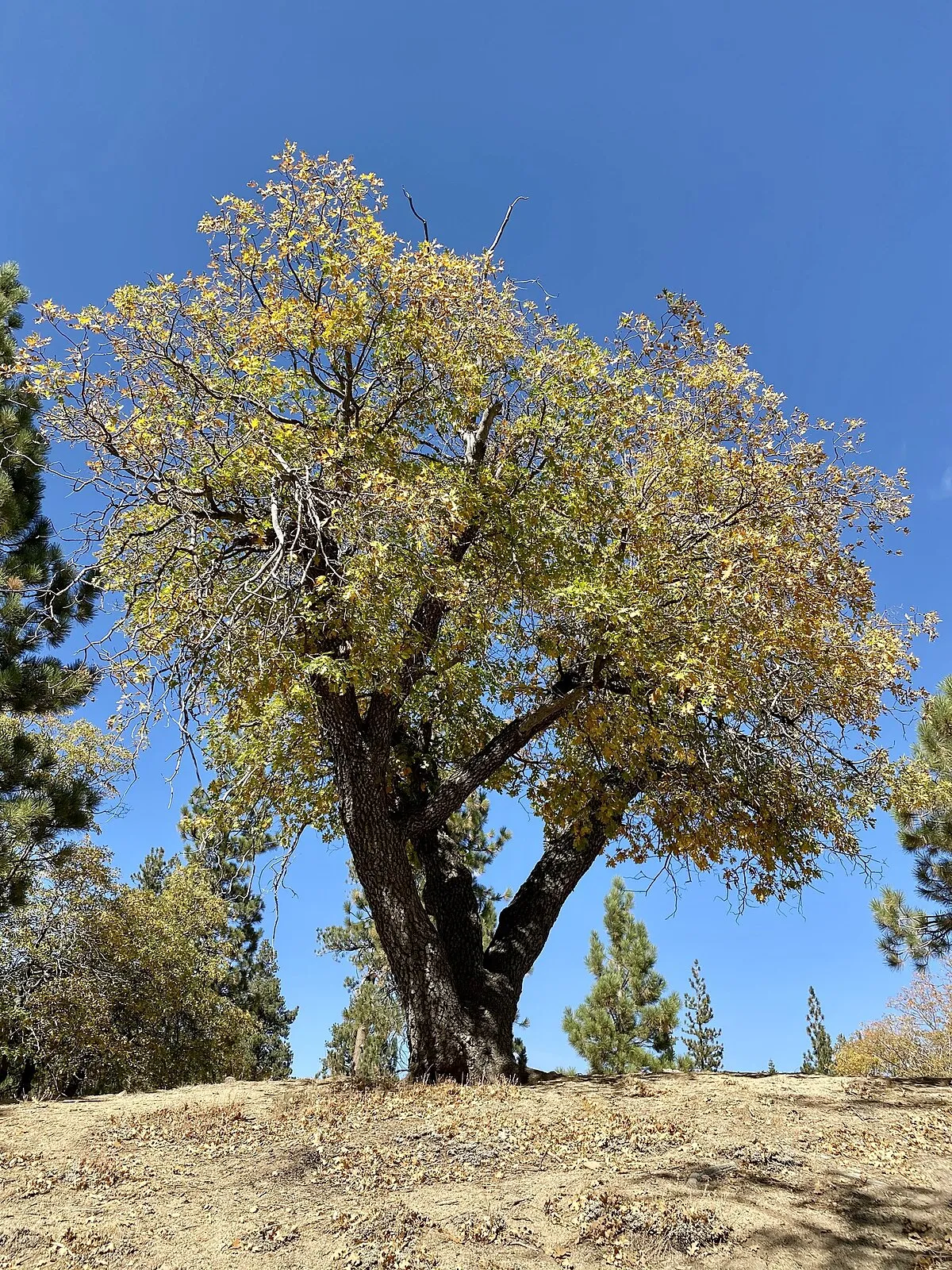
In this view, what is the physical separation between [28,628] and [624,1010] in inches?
676

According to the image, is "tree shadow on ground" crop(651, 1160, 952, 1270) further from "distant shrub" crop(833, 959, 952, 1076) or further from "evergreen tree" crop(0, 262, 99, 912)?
"distant shrub" crop(833, 959, 952, 1076)

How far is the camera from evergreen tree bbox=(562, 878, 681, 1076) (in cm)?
2062

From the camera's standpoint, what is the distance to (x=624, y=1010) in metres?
21.0

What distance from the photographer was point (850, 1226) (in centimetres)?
526

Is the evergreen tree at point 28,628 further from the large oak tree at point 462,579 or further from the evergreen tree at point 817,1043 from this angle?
the evergreen tree at point 817,1043

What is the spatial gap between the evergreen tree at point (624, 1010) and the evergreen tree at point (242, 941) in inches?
337

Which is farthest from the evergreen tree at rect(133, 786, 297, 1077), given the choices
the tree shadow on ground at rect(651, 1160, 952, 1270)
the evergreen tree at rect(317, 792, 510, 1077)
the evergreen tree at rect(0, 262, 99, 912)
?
the tree shadow on ground at rect(651, 1160, 952, 1270)

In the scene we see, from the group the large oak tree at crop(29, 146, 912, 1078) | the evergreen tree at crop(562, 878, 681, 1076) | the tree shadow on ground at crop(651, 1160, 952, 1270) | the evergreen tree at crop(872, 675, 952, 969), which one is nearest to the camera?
the tree shadow on ground at crop(651, 1160, 952, 1270)

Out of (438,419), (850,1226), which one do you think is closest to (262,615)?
(438,419)

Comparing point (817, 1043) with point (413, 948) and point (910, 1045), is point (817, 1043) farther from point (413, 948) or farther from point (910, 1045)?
point (413, 948)

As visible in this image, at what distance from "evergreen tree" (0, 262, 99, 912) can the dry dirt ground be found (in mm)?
3154

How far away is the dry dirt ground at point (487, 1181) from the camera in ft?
16.5

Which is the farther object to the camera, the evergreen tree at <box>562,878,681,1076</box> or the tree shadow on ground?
the evergreen tree at <box>562,878,681,1076</box>

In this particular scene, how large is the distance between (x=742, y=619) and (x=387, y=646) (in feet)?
12.0
